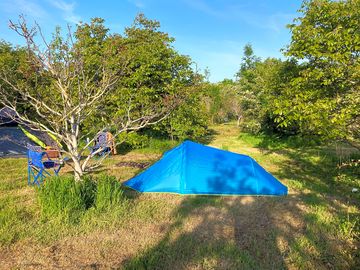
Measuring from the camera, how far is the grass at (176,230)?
4.02m

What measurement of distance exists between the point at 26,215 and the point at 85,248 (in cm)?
186

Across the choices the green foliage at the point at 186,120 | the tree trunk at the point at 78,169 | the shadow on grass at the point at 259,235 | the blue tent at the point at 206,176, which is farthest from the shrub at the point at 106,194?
the green foliage at the point at 186,120

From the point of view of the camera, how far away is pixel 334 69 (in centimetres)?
700

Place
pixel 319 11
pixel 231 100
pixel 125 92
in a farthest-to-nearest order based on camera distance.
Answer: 1. pixel 231 100
2. pixel 125 92
3. pixel 319 11

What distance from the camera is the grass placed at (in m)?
4.02

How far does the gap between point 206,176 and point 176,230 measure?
250 centimetres

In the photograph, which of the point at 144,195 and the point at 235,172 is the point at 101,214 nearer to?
the point at 144,195

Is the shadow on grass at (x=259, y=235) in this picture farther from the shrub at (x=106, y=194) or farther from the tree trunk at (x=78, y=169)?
the tree trunk at (x=78, y=169)

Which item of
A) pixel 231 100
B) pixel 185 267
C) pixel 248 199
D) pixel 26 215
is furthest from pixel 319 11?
pixel 231 100

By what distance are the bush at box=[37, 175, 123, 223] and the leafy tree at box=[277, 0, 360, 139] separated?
4306mm

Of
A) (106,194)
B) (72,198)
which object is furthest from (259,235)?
(72,198)

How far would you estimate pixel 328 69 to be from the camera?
7.39 meters

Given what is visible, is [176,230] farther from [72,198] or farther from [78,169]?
[78,169]

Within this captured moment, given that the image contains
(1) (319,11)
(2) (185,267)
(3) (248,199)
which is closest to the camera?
(2) (185,267)
